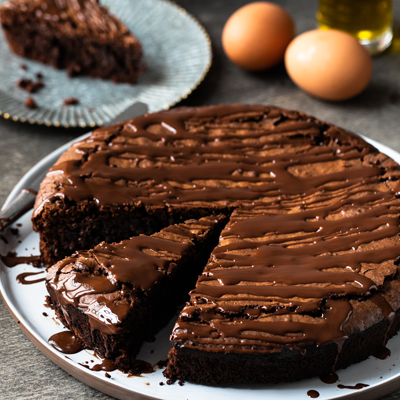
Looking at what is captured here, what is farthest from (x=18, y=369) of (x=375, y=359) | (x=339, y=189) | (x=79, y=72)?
(x=79, y=72)

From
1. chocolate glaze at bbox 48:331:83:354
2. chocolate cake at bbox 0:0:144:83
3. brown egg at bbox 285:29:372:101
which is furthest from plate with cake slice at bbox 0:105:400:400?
chocolate cake at bbox 0:0:144:83

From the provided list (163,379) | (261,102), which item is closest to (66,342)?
(163,379)

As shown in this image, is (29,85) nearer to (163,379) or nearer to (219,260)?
(219,260)

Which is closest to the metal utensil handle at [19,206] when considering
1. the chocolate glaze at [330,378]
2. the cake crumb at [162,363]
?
the cake crumb at [162,363]

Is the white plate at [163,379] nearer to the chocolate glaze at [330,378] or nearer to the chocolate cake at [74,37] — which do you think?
the chocolate glaze at [330,378]

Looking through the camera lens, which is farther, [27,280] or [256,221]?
[27,280]

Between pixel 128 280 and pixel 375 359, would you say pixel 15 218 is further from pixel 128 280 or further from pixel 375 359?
pixel 375 359
